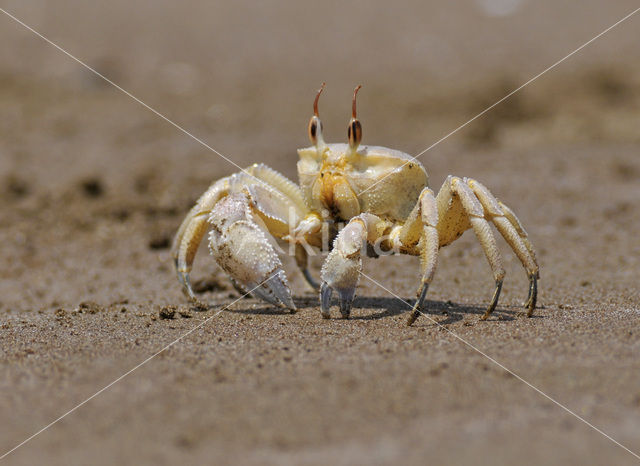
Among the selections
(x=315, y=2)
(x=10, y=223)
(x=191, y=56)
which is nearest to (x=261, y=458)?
(x=10, y=223)

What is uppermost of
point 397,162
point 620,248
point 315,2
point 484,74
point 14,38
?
point 315,2

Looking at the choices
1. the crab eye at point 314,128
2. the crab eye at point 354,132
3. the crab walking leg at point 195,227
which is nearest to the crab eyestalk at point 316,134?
the crab eye at point 314,128

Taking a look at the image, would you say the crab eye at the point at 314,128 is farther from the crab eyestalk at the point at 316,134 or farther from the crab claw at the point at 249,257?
the crab claw at the point at 249,257

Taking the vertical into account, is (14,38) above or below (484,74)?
above

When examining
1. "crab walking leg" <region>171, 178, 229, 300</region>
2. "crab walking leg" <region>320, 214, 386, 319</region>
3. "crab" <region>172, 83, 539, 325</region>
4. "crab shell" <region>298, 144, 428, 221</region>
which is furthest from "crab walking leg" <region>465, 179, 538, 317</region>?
"crab walking leg" <region>171, 178, 229, 300</region>

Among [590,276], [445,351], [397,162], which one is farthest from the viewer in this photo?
[590,276]

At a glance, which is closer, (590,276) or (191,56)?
(590,276)

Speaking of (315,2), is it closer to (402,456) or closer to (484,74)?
(484,74)
